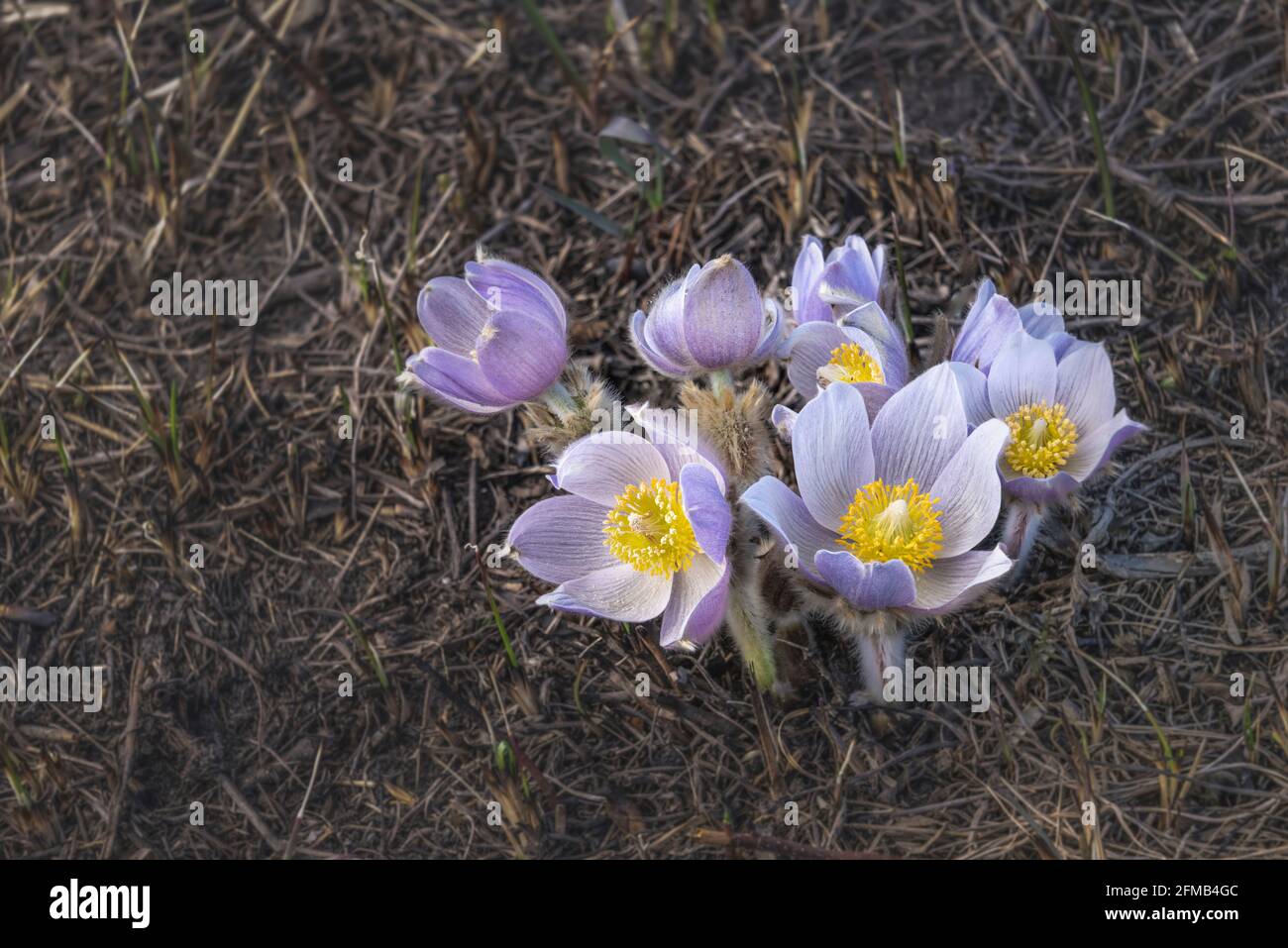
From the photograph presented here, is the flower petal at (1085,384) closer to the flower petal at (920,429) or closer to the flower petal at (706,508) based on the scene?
the flower petal at (920,429)

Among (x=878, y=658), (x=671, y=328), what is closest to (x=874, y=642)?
(x=878, y=658)

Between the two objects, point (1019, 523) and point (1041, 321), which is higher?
point (1041, 321)

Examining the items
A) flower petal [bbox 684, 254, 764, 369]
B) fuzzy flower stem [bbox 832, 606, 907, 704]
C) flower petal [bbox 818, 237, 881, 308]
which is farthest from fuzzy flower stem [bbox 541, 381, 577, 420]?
fuzzy flower stem [bbox 832, 606, 907, 704]

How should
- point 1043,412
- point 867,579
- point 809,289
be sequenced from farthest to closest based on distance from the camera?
point 809,289
point 1043,412
point 867,579

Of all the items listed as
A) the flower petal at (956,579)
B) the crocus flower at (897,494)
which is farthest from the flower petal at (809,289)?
the flower petal at (956,579)

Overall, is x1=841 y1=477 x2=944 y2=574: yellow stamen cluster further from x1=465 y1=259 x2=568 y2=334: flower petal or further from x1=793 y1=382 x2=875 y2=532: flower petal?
x1=465 y1=259 x2=568 y2=334: flower petal

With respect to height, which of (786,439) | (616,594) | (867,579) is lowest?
(616,594)

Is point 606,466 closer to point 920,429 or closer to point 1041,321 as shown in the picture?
point 920,429
